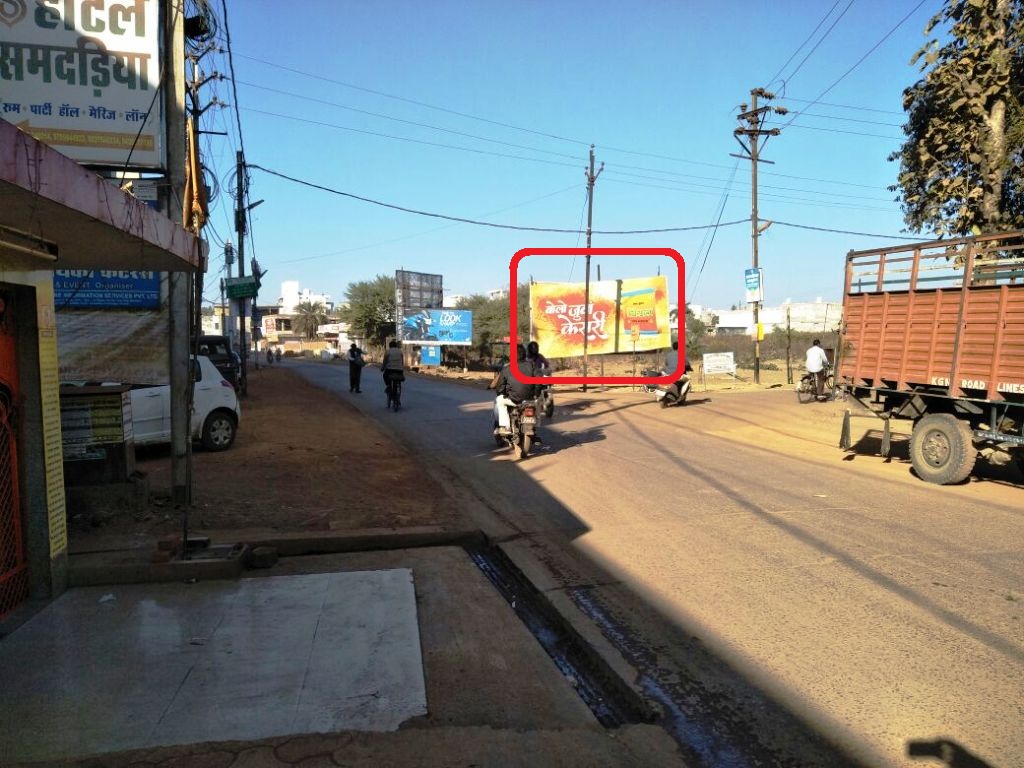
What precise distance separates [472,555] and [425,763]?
3.32m

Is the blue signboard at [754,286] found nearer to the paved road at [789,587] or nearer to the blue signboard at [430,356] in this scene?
the paved road at [789,587]

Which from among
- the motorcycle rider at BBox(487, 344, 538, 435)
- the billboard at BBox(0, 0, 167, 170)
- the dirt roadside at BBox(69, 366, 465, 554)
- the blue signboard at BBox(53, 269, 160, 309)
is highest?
the billboard at BBox(0, 0, 167, 170)

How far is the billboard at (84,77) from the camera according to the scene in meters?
7.70

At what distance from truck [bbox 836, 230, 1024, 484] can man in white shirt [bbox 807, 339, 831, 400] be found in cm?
910

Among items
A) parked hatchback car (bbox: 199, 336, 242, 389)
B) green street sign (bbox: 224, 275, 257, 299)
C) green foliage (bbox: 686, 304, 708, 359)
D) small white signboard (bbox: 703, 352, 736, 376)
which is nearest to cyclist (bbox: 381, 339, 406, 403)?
parked hatchback car (bbox: 199, 336, 242, 389)

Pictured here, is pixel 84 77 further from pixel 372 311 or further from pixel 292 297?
pixel 292 297

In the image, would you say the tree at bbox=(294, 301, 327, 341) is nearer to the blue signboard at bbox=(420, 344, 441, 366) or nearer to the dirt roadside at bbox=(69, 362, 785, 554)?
the blue signboard at bbox=(420, 344, 441, 366)

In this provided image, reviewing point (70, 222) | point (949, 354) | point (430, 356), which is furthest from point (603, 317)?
point (430, 356)

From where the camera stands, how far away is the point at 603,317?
27688 millimetres

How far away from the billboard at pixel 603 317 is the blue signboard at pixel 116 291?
61.5ft

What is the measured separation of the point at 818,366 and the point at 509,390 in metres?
12.0

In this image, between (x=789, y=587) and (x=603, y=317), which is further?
(x=603, y=317)

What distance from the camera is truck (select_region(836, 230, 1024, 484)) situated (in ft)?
28.4

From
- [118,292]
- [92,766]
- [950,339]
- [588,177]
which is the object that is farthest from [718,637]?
[588,177]
